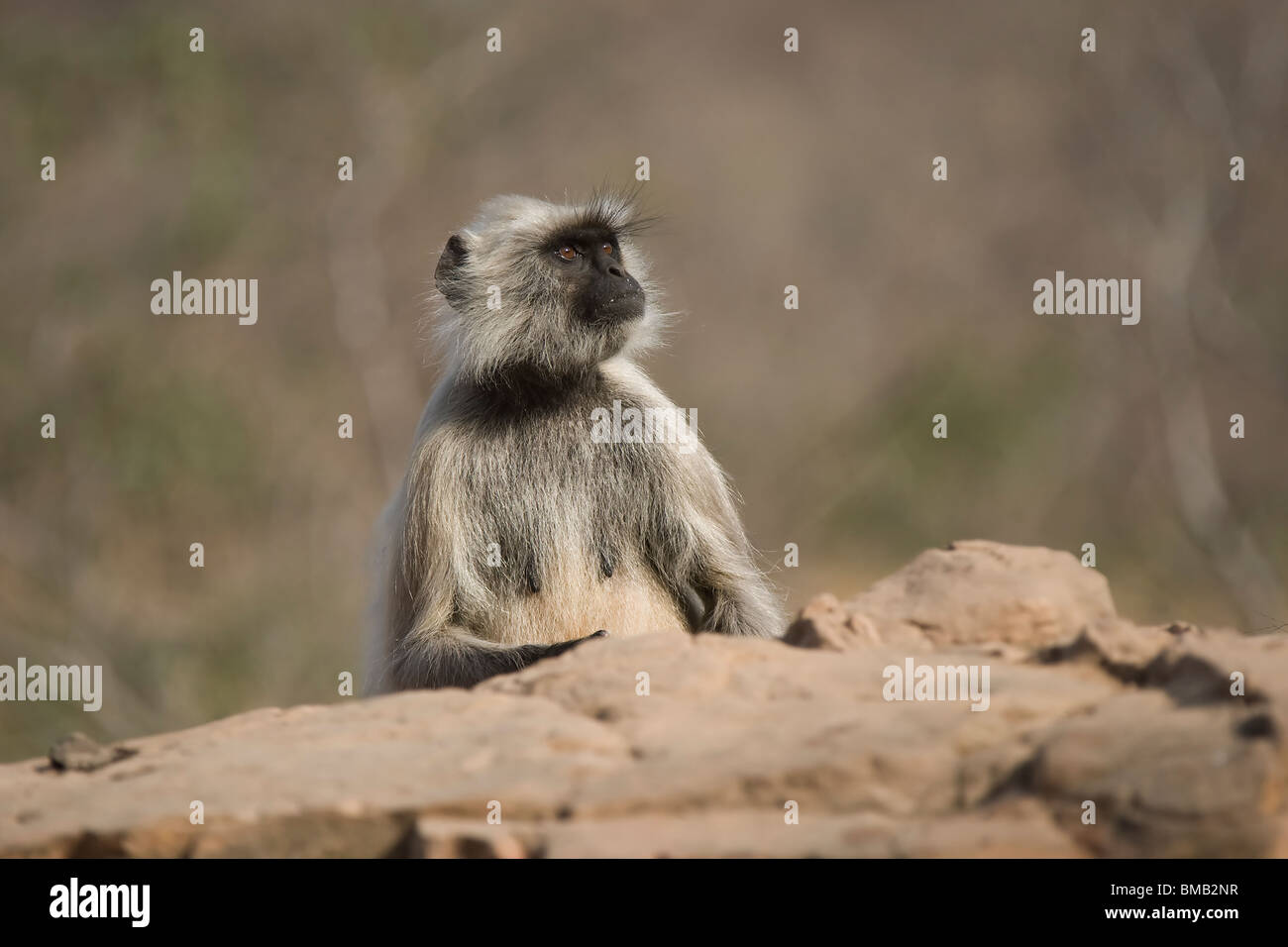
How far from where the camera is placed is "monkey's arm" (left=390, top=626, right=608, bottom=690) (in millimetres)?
5547

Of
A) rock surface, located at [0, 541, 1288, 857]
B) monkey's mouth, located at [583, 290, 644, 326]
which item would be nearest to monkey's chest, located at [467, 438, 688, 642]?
monkey's mouth, located at [583, 290, 644, 326]

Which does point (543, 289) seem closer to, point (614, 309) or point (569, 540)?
point (614, 309)

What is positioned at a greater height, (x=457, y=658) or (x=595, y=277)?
(x=595, y=277)

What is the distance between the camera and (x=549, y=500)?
6.17m

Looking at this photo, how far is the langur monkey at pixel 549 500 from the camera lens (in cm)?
600

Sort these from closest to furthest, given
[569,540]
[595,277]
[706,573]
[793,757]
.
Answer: [793,757]
[569,540]
[706,573]
[595,277]

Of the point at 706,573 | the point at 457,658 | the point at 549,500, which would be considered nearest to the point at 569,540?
the point at 549,500

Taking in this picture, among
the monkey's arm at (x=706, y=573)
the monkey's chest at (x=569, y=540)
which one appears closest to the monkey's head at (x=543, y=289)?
the monkey's chest at (x=569, y=540)

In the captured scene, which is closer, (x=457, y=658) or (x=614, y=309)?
(x=457, y=658)

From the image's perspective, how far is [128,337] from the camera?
1695cm

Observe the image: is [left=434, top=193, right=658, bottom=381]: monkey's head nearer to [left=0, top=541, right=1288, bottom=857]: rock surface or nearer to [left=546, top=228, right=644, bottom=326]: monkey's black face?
[left=546, top=228, right=644, bottom=326]: monkey's black face

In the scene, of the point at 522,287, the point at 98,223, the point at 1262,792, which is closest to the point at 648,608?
the point at 522,287

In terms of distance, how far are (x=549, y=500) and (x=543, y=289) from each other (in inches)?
42.8
